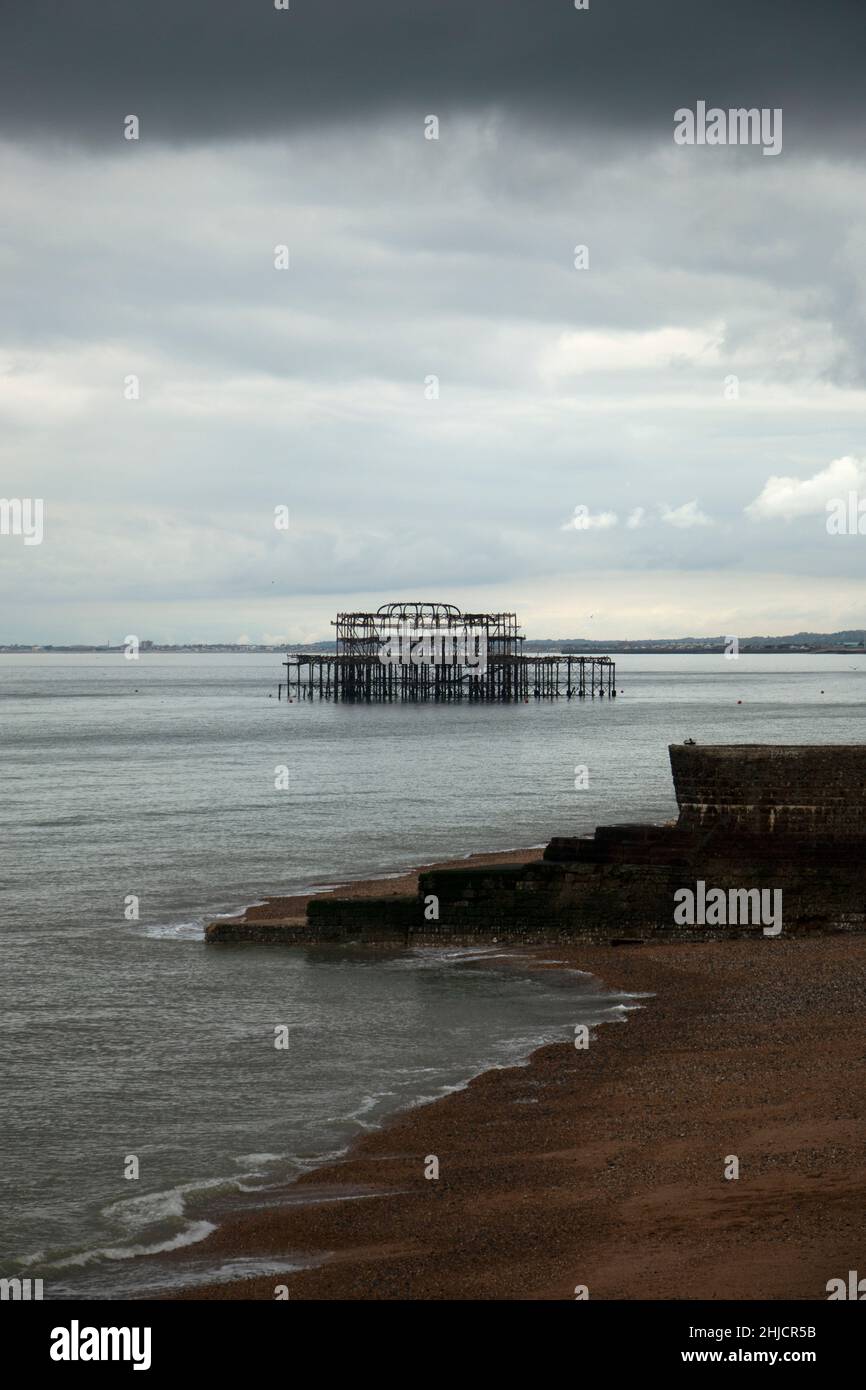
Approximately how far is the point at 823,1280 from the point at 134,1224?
5940mm

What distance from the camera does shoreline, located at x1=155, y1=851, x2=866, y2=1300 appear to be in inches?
388

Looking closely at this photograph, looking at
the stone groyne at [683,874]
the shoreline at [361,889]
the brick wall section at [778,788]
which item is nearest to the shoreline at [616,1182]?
the stone groyne at [683,874]

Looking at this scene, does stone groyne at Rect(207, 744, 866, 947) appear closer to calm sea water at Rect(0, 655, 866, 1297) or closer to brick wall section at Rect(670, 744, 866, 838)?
→ brick wall section at Rect(670, 744, 866, 838)

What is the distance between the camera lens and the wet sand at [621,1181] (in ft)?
32.2

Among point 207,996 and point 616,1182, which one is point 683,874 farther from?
point 616,1182

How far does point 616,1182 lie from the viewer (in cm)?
1190

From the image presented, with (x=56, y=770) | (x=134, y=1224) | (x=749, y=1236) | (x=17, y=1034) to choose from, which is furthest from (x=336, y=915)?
(x=56, y=770)

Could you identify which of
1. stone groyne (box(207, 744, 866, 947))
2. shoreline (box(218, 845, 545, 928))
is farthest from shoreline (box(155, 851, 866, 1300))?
shoreline (box(218, 845, 545, 928))

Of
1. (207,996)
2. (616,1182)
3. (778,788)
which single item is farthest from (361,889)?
(616,1182)

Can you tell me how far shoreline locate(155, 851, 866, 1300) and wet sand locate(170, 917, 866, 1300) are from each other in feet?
0.08

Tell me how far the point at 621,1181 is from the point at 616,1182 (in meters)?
0.04
